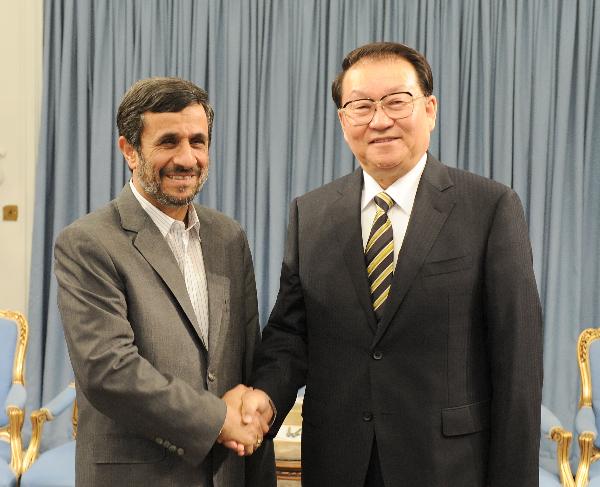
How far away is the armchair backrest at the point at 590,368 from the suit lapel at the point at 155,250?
218 cm

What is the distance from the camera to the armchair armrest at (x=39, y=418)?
323 cm

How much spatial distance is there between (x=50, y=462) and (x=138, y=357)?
1650mm

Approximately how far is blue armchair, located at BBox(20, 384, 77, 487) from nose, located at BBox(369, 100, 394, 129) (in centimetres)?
199

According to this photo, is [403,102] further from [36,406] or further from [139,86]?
[36,406]

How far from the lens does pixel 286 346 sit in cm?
210

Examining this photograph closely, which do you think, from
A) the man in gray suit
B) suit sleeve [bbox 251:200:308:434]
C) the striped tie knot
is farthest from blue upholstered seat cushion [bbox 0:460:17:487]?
the striped tie knot

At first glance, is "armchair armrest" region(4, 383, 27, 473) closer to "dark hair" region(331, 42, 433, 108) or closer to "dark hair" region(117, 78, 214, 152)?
"dark hair" region(117, 78, 214, 152)

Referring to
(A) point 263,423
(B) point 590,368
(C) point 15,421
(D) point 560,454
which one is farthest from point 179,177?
(B) point 590,368

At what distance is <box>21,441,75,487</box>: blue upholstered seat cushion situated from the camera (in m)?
3.06

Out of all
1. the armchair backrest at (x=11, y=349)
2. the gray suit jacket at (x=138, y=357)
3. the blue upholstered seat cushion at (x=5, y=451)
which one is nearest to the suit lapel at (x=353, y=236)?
the gray suit jacket at (x=138, y=357)

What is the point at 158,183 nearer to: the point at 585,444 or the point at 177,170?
the point at 177,170

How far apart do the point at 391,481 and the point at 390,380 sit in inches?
9.7

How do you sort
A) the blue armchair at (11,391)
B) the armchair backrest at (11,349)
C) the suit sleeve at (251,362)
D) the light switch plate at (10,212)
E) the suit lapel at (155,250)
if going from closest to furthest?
the suit lapel at (155,250) < the suit sleeve at (251,362) < the blue armchair at (11,391) < the armchair backrest at (11,349) < the light switch plate at (10,212)

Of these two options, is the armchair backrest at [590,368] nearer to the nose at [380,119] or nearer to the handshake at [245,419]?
the handshake at [245,419]
